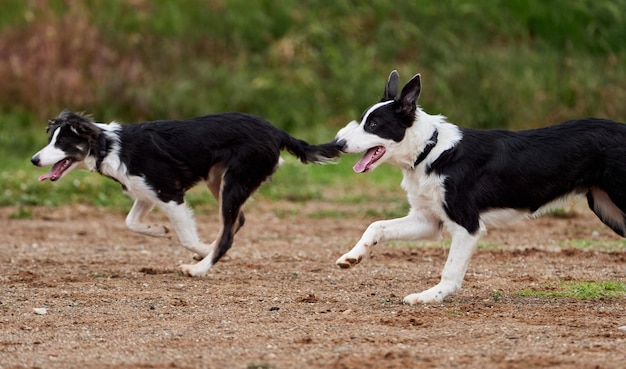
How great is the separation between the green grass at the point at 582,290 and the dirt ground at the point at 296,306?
0.15 metres

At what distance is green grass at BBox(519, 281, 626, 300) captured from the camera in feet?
26.5

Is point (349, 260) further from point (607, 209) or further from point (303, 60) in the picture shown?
point (303, 60)

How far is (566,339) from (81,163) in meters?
4.89

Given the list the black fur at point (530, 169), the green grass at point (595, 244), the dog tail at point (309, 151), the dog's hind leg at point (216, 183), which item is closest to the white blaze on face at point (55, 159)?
the dog's hind leg at point (216, 183)

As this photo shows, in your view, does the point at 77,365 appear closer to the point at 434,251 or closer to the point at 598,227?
the point at 434,251

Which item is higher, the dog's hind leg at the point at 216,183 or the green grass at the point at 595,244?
the dog's hind leg at the point at 216,183

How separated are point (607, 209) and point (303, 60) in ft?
43.6

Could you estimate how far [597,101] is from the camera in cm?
1917

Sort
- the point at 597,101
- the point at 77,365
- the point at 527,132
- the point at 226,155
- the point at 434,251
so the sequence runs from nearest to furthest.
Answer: the point at 77,365
the point at 527,132
the point at 226,155
the point at 434,251
the point at 597,101

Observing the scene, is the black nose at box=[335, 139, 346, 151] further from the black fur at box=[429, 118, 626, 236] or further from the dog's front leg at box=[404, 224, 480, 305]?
the dog's front leg at box=[404, 224, 480, 305]

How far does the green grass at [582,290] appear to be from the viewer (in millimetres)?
8062

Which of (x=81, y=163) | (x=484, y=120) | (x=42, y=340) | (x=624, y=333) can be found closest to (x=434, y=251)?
(x=81, y=163)

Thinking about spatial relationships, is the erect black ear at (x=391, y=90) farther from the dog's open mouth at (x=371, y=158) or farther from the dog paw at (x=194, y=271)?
the dog paw at (x=194, y=271)

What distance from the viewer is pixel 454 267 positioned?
7801mm
